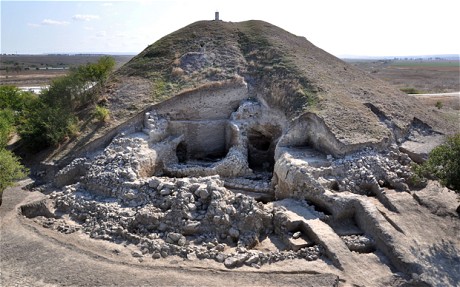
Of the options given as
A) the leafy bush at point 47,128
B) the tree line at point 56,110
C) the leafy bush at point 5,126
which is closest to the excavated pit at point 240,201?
the leafy bush at point 47,128

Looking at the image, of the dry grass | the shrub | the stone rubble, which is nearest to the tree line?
the shrub

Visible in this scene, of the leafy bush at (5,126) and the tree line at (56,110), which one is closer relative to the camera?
the leafy bush at (5,126)

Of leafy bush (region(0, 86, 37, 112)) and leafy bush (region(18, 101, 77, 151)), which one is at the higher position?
leafy bush (region(0, 86, 37, 112))

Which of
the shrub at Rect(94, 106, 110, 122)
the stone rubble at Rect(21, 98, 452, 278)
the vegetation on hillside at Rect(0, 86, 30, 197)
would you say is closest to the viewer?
the stone rubble at Rect(21, 98, 452, 278)

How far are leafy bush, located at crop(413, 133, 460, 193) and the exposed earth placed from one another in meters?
1.21

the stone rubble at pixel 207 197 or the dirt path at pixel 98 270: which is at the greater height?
the stone rubble at pixel 207 197

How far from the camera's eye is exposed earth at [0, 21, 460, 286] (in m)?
9.41

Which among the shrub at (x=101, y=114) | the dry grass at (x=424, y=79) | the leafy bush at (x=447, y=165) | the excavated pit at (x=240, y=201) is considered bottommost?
the excavated pit at (x=240, y=201)

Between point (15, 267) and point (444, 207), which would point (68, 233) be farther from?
point (444, 207)

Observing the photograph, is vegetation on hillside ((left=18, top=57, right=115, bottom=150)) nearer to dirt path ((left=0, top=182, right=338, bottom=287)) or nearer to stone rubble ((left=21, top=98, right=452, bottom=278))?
stone rubble ((left=21, top=98, right=452, bottom=278))

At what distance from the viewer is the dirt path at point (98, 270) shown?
880cm

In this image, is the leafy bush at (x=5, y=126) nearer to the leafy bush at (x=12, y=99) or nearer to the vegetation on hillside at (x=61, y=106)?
the vegetation on hillside at (x=61, y=106)

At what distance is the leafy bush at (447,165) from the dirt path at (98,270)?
16.2 feet

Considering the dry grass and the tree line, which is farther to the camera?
the dry grass
